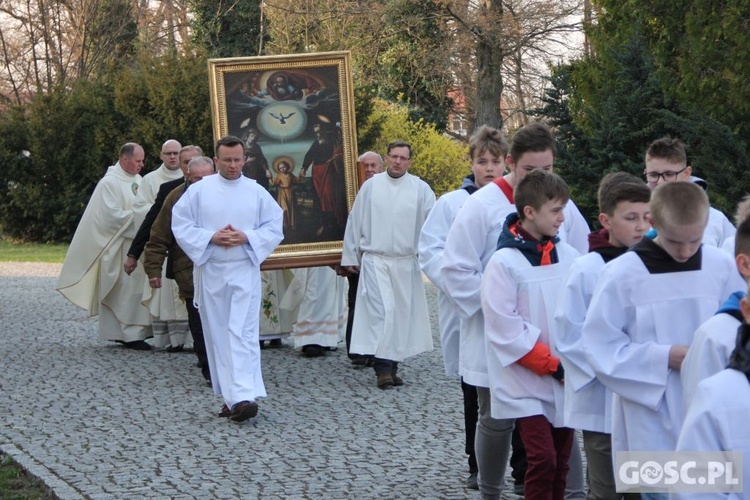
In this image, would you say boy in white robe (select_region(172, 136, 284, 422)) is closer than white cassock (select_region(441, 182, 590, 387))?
No

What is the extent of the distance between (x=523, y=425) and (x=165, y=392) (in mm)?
5374

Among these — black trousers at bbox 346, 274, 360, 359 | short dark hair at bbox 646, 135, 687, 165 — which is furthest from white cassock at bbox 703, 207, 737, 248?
black trousers at bbox 346, 274, 360, 359

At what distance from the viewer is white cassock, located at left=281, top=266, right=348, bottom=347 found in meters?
12.2

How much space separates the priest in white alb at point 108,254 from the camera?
1337 centimetres

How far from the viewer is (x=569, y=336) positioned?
189 inches

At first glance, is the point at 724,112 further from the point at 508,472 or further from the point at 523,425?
the point at 523,425

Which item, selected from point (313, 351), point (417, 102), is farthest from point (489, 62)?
point (313, 351)

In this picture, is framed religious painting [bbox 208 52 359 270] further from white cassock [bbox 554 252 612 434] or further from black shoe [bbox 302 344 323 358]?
white cassock [bbox 554 252 612 434]

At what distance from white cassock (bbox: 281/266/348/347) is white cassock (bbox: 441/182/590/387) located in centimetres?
622

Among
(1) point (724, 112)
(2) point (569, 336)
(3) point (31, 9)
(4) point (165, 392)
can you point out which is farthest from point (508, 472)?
(3) point (31, 9)

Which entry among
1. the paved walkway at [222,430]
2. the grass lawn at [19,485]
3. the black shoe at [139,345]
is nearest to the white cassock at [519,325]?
the paved walkway at [222,430]

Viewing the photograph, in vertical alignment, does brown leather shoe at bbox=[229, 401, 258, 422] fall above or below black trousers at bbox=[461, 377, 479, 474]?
below

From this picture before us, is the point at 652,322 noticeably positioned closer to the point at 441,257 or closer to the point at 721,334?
the point at 721,334

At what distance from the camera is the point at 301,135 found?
37.0ft
